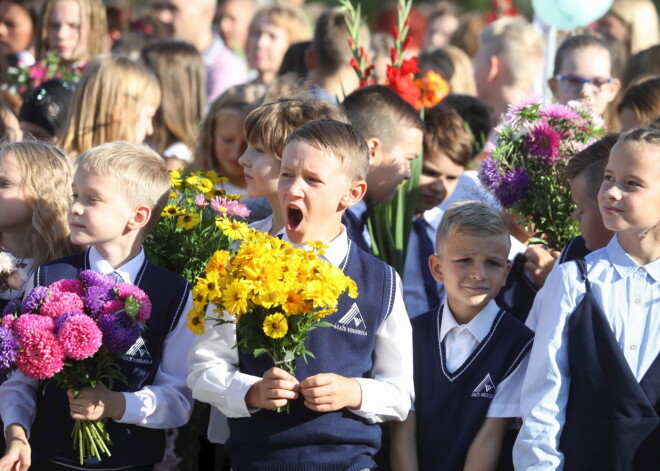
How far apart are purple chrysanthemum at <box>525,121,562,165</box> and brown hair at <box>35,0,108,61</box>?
172 inches

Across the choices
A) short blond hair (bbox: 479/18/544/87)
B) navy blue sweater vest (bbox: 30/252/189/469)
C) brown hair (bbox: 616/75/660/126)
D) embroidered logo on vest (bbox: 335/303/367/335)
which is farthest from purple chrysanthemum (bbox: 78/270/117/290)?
short blond hair (bbox: 479/18/544/87)

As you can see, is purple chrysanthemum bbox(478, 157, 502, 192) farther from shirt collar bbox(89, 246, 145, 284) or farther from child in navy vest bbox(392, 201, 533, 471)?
shirt collar bbox(89, 246, 145, 284)

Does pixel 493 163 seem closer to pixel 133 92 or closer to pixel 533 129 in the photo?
pixel 533 129

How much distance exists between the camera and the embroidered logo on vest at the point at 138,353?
3.47 m

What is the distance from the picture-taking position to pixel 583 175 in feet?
12.5

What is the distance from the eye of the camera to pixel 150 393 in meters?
3.45

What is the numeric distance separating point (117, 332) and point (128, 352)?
331mm

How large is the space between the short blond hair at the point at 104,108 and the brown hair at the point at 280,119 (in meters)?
1.40

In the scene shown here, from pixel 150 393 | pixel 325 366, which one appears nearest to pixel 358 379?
pixel 325 366

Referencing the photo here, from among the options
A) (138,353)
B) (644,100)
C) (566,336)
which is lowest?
(138,353)

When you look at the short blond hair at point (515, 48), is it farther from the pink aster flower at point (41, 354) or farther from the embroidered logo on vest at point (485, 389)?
the pink aster flower at point (41, 354)

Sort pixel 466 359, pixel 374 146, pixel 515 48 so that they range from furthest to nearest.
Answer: pixel 515 48 < pixel 374 146 < pixel 466 359

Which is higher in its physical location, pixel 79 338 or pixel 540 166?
pixel 540 166

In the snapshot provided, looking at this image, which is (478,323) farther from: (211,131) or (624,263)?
(211,131)
